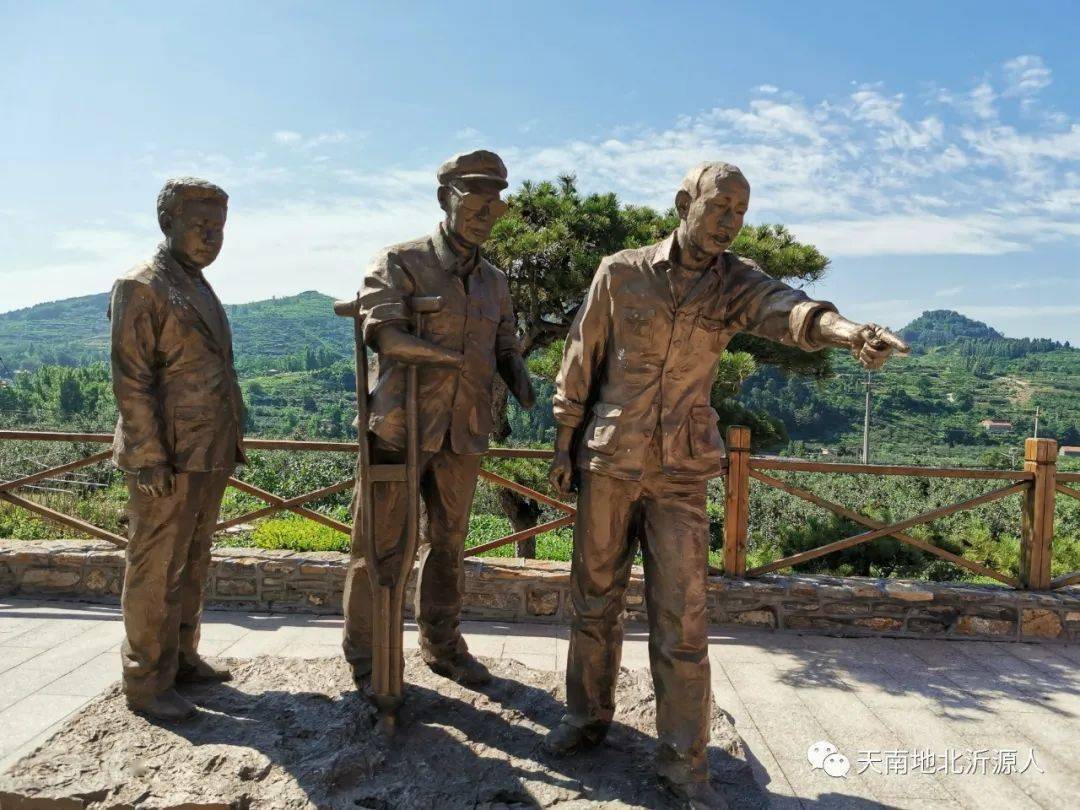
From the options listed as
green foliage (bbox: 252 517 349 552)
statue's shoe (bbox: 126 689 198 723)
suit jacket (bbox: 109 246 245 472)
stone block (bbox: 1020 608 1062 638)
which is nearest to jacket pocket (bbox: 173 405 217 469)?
suit jacket (bbox: 109 246 245 472)

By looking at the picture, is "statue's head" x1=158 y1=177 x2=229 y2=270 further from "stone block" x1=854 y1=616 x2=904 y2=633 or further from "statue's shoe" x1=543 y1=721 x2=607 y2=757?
"stone block" x1=854 y1=616 x2=904 y2=633

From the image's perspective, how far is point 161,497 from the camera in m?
2.99

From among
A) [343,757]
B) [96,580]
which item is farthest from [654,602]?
[96,580]

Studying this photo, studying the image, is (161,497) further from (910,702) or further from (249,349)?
(249,349)

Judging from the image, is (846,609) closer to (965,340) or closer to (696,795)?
(696,795)

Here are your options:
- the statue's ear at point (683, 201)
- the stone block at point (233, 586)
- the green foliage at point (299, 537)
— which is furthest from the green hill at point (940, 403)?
the statue's ear at point (683, 201)

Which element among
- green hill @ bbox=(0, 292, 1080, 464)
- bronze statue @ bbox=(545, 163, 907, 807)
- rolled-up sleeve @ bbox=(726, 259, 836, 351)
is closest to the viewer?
rolled-up sleeve @ bbox=(726, 259, 836, 351)

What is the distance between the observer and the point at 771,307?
2598mm

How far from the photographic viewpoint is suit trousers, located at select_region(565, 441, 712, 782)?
260cm

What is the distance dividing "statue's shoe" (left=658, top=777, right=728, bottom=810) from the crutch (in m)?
1.06

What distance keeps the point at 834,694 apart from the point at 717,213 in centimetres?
286

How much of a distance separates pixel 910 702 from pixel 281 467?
43.8 feet

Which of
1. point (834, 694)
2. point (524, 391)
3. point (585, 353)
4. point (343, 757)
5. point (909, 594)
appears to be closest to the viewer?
point (343, 757)

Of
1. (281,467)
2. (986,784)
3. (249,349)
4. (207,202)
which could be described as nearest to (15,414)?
(249,349)
